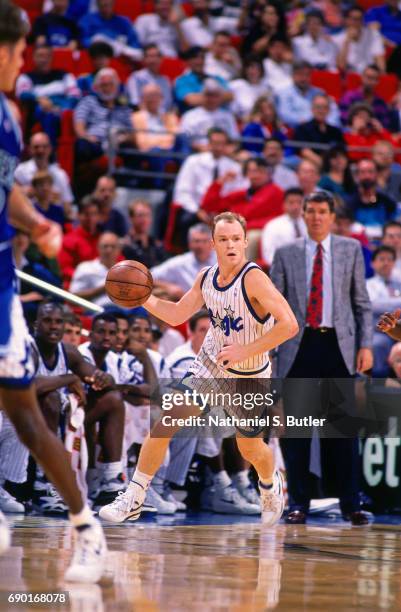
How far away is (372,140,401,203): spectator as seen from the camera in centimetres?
1271

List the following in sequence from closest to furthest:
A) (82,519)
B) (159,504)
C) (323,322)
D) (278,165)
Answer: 1. (82,519)
2. (323,322)
3. (159,504)
4. (278,165)

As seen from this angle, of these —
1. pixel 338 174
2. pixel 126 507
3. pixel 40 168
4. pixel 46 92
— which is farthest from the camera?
pixel 46 92

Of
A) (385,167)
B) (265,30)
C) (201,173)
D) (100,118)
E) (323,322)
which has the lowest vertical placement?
(323,322)

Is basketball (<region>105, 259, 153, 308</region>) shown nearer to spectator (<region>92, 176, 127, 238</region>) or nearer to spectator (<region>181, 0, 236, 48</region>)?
spectator (<region>92, 176, 127, 238</region>)

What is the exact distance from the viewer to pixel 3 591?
4266 mm

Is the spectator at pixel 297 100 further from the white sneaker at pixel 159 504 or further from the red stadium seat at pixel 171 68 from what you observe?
the white sneaker at pixel 159 504

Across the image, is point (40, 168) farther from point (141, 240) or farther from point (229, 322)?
point (229, 322)

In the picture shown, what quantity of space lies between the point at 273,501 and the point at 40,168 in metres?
5.50

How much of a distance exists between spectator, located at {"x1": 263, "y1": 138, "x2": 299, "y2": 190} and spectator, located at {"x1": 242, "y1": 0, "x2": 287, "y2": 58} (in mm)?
3145

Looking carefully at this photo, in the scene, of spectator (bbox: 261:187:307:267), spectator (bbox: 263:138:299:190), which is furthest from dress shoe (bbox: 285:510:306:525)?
spectator (bbox: 263:138:299:190)

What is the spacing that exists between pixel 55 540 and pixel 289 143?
7.65 metres

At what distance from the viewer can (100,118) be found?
12.2 meters

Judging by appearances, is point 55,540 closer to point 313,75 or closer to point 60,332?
point 60,332

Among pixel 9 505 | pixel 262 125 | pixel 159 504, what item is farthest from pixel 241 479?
pixel 262 125
